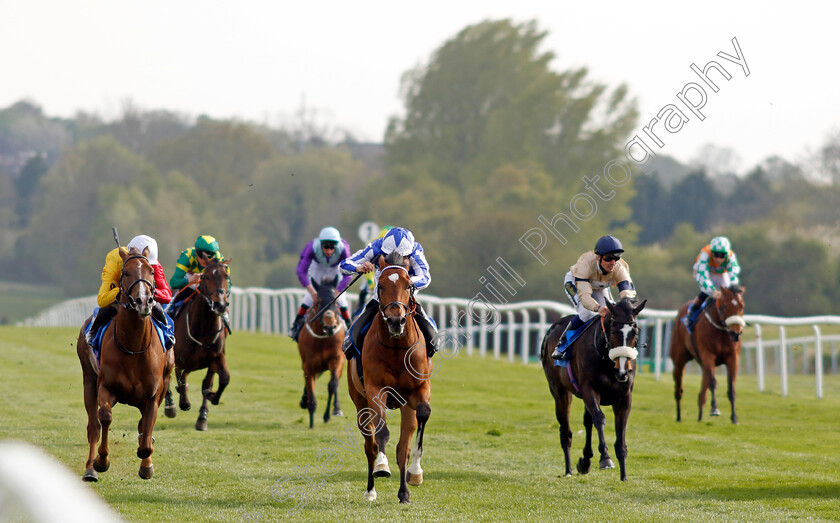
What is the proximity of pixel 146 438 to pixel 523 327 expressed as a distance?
12.2 metres

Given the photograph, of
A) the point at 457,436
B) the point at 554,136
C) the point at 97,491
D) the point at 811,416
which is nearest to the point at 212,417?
the point at 457,436

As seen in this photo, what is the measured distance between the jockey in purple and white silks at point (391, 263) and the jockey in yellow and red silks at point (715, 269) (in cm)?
616

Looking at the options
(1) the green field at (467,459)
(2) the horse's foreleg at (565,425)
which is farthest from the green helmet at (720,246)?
(2) the horse's foreleg at (565,425)

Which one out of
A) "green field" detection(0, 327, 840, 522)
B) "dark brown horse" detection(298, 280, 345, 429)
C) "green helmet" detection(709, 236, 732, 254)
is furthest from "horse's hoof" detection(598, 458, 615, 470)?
"green helmet" detection(709, 236, 732, 254)

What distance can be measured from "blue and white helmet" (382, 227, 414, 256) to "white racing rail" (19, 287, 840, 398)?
25.1 ft

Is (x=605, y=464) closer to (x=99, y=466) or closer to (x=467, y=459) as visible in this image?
(x=467, y=459)

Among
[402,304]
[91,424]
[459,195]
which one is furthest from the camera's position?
[459,195]

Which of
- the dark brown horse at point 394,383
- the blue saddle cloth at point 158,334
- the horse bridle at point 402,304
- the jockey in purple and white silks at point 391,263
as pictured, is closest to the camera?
the horse bridle at point 402,304

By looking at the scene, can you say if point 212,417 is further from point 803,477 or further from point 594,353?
point 803,477

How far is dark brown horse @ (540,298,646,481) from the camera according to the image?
7789 millimetres

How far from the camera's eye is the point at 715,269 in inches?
508

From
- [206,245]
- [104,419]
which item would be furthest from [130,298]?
[206,245]

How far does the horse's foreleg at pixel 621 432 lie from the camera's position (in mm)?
7984

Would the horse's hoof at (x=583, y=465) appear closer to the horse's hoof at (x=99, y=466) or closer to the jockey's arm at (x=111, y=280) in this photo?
the horse's hoof at (x=99, y=466)
